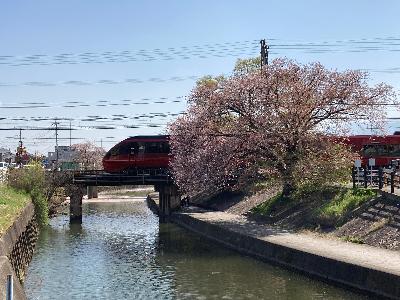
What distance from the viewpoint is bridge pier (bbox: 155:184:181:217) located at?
2067 inches

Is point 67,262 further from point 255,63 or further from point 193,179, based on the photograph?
point 255,63

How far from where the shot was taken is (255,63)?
57.7 m

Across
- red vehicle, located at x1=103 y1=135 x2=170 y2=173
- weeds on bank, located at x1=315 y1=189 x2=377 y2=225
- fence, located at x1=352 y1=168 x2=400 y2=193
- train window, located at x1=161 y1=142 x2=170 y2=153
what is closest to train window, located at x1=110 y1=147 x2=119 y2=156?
red vehicle, located at x1=103 y1=135 x2=170 y2=173

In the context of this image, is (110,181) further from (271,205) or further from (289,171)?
(289,171)

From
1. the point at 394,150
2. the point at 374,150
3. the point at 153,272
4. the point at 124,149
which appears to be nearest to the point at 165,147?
the point at 124,149

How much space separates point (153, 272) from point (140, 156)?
2676 cm

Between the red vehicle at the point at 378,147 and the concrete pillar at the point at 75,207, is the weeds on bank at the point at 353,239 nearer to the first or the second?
the red vehicle at the point at 378,147

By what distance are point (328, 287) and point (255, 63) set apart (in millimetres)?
38762

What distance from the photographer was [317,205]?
34.9 m

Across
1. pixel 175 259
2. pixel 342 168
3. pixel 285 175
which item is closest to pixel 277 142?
pixel 285 175

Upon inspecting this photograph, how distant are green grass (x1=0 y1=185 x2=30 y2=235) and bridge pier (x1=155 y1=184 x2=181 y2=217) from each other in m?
15.4

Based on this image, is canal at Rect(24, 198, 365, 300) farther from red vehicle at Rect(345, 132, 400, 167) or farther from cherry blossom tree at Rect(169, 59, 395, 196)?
red vehicle at Rect(345, 132, 400, 167)

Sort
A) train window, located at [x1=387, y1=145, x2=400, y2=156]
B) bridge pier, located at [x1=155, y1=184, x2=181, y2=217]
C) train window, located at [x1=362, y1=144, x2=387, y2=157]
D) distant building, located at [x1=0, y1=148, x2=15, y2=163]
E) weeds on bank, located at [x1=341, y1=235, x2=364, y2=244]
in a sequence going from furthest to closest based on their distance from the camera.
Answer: distant building, located at [x1=0, y1=148, x2=15, y2=163], bridge pier, located at [x1=155, y1=184, x2=181, y2=217], train window, located at [x1=387, y1=145, x2=400, y2=156], train window, located at [x1=362, y1=144, x2=387, y2=157], weeds on bank, located at [x1=341, y1=235, x2=364, y2=244]

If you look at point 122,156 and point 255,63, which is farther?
point 255,63
